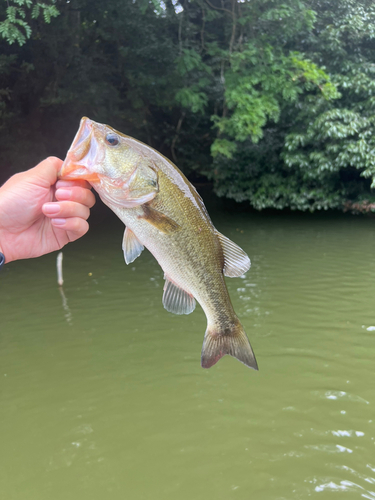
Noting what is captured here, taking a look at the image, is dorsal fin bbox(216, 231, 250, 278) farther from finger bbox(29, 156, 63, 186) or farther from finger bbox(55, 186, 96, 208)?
finger bbox(29, 156, 63, 186)

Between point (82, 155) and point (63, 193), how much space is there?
0.34 m

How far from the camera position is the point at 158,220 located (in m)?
1.67

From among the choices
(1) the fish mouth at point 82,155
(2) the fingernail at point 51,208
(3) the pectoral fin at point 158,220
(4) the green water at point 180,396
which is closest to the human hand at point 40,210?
(2) the fingernail at point 51,208

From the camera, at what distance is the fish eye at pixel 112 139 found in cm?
165

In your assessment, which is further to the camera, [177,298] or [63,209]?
[63,209]

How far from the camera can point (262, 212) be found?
18078 millimetres

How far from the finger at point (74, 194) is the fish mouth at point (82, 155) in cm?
27

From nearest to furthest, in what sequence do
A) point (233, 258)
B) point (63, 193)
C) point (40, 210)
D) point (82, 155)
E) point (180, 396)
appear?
point (82, 155)
point (233, 258)
point (63, 193)
point (40, 210)
point (180, 396)

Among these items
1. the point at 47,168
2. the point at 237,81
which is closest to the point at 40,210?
the point at 47,168

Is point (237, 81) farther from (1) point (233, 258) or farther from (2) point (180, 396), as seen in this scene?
(1) point (233, 258)

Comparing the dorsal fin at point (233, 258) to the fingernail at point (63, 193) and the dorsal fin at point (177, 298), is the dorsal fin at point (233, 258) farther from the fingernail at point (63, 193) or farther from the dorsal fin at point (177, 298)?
the fingernail at point (63, 193)

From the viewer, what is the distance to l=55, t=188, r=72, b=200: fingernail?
6.29 ft

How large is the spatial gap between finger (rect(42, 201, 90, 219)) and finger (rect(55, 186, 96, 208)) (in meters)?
0.02

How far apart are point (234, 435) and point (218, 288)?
3146 mm
